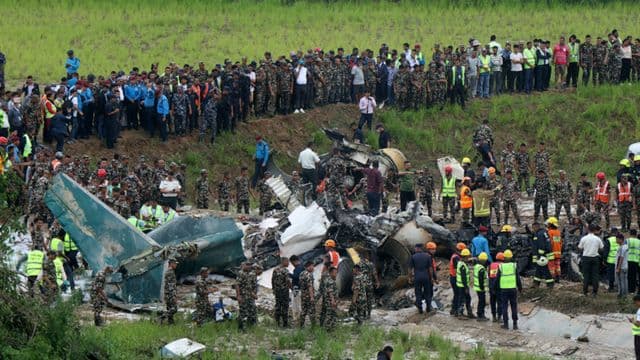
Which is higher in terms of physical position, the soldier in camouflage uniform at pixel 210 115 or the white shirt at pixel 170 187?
the soldier in camouflage uniform at pixel 210 115

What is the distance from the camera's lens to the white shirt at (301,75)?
36312mm

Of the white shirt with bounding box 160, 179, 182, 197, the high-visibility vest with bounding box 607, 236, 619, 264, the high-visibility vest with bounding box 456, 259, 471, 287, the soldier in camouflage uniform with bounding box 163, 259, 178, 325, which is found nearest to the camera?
the soldier in camouflage uniform with bounding box 163, 259, 178, 325

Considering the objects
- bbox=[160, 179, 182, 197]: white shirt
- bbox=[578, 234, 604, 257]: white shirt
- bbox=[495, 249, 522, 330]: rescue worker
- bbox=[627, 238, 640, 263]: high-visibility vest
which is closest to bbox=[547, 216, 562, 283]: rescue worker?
bbox=[578, 234, 604, 257]: white shirt

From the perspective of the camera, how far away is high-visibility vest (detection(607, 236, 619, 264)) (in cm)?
2528

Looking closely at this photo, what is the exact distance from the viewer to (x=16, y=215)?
20.8 m

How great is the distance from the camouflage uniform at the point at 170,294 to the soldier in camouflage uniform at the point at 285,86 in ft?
43.0

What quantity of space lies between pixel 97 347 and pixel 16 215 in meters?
2.30

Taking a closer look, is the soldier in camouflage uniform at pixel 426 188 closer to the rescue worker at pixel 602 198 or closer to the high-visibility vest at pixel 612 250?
the rescue worker at pixel 602 198

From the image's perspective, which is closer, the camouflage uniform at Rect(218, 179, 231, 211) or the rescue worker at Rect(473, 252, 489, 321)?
the rescue worker at Rect(473, 252, 489, 321)

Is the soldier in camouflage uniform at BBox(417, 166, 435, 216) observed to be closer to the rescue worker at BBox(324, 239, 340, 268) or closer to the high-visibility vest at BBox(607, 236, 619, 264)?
the rescue worker at BBox(324, 239, 340, 268)

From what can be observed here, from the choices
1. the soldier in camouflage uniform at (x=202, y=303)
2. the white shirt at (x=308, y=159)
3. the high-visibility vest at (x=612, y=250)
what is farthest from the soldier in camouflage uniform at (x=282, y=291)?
the white shirt at (x=308, y=159)

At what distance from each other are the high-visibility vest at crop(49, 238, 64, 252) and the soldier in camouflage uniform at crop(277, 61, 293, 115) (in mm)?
11896

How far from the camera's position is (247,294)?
2338 centimetres

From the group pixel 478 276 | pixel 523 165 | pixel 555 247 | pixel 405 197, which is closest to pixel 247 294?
pixel 478 276
